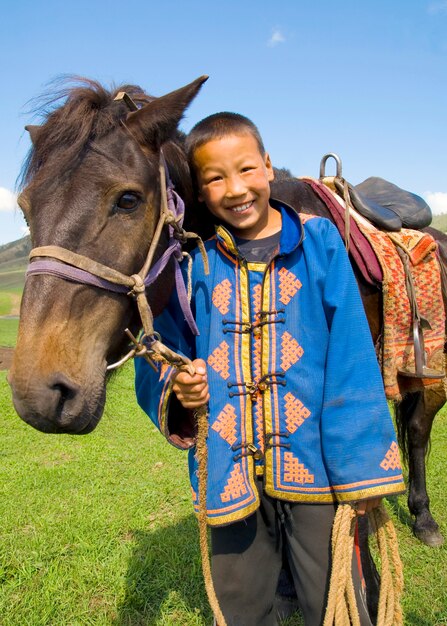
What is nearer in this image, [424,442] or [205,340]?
[205,340]

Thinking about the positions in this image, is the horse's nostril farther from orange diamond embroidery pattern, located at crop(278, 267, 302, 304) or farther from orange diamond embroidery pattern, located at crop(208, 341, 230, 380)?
orange diamond embroidery pattern, located at crop(278, 267, 302, 304)

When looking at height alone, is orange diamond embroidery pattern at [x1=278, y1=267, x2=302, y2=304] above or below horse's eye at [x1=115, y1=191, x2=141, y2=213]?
below

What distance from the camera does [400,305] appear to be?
2414 mm

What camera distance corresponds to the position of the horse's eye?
1.60 meters

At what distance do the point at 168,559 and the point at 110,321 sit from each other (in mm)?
2243

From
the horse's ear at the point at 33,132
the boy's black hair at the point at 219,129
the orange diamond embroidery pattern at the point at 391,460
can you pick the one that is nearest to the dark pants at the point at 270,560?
the orange diamond embroidery pattern at the point at 391,460

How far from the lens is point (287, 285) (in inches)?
66.8

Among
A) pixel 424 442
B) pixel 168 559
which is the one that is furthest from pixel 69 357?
pixel 424 442

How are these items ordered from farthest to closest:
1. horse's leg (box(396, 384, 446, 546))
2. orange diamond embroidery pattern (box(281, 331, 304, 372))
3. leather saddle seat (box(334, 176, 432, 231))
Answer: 1. horse's leg (box(396, 384, 446, 546))
2. leather saddle seat (box(334, 176, 432, 231))
3. orange diamond embroidery pattern (box(281, 331, 304, 372))

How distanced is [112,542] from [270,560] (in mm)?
1935

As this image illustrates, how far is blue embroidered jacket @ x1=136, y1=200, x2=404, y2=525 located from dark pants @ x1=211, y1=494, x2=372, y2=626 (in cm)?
12

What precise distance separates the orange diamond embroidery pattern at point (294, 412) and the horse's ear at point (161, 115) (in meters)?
1.07

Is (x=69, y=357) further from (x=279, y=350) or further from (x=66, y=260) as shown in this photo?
(x=279, y=350)

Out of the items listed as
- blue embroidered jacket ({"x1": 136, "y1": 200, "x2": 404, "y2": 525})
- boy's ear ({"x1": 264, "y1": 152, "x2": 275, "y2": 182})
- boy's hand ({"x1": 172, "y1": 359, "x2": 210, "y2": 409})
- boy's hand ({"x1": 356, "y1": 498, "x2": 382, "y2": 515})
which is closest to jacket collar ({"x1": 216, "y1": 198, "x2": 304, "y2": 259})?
blue embroidered jacket ({"x1": 136, "y1": 200, "x2": 404, "y2": 525})
